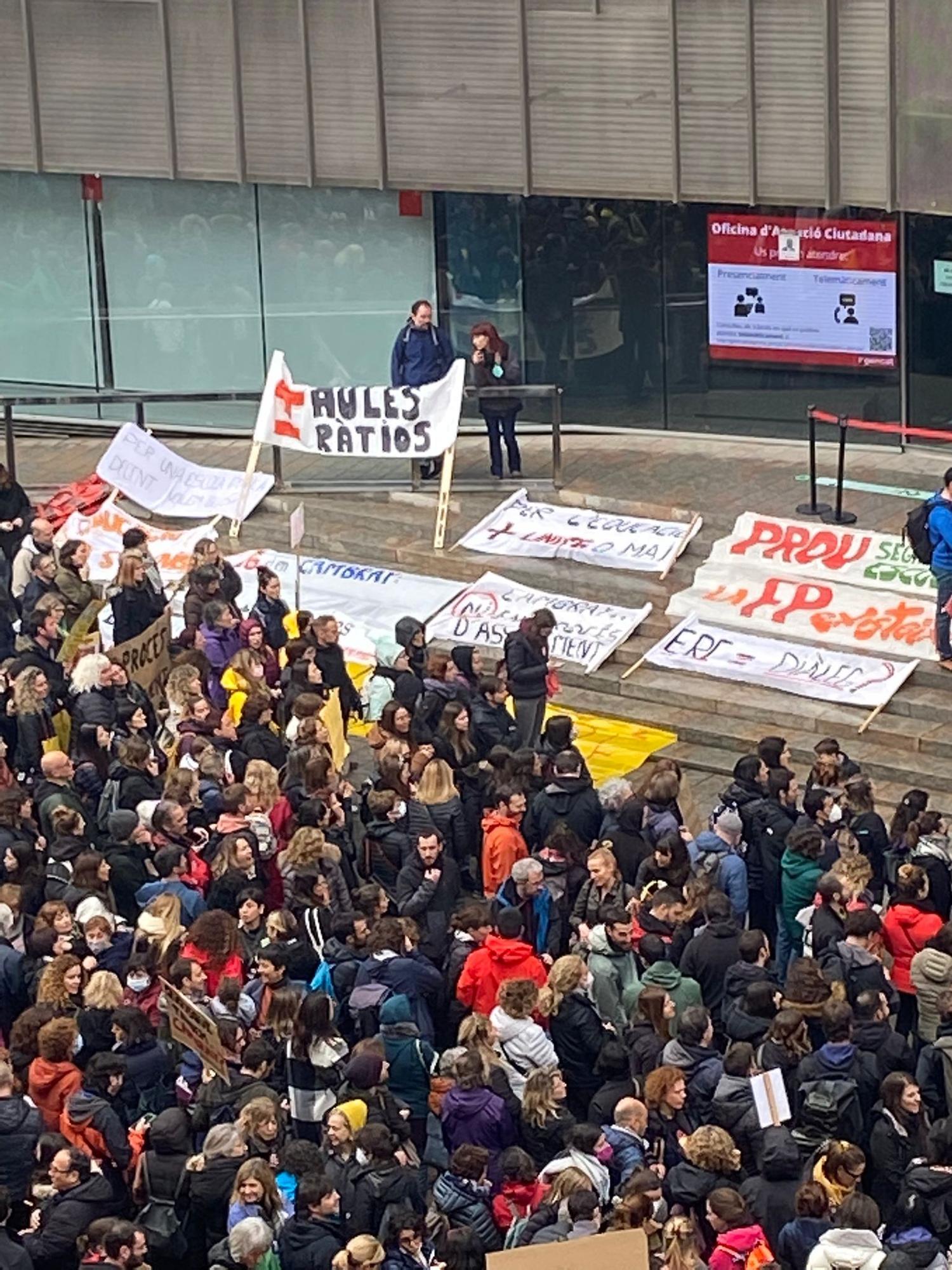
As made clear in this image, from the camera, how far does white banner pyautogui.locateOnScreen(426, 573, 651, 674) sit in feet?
66.4

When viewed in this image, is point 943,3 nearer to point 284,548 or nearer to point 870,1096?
point 284,548

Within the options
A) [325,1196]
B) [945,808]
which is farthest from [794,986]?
Answer: [945,808]

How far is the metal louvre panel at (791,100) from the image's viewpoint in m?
22.1

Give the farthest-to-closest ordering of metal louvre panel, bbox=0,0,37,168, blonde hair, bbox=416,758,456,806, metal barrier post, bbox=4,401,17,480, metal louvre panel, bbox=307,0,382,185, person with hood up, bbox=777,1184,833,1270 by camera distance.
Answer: metal louvre panel, bbox=0,0,37,168 → metal barrier post, bbox=4,401,17,480 → metal louvre panel, bbox=307,0,382,185 → blonde hair, bbox=416,758,456,806 → person with hood up, bbox=777,1184,833,1270

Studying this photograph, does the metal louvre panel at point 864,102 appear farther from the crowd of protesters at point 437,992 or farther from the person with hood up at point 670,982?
the person with hood up at point 670,982

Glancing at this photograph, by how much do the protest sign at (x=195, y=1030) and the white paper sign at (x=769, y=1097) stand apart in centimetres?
226

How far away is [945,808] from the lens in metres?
17.7

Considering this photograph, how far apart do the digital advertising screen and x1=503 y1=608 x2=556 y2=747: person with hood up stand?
723 centimetres

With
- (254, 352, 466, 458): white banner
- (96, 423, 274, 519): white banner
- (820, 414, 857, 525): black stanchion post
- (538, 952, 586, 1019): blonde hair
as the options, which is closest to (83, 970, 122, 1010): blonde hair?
(538, 952, 586, 1019): blonde hair

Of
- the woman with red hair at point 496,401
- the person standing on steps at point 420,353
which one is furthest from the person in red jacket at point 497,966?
the woman with red hair at point 496,401

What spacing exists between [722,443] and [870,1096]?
43.8 ft

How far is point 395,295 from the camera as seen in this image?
86.0 feet

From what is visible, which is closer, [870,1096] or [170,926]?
[870,1096]

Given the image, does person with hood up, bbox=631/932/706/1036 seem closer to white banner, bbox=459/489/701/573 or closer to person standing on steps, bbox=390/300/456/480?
white banner, bbox=459/489/701/573
